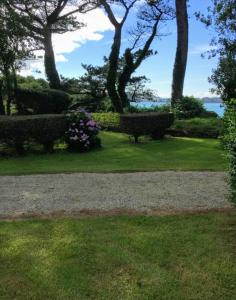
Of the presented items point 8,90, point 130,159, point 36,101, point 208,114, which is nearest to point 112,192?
point 130,159

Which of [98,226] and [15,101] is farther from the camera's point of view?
[15,101]

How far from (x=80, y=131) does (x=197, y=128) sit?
171 inches

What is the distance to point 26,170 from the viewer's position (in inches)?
348

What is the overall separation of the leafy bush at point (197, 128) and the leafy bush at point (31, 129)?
4.34 m

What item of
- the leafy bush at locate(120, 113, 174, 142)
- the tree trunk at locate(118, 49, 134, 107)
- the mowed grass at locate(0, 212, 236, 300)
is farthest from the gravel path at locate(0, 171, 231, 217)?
the tree trunk at locate(118, 49, 134, 107)

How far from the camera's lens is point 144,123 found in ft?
41.6

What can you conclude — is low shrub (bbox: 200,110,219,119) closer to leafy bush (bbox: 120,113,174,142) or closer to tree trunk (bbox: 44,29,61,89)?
leafy bush (bbox: 120,113,174,142)

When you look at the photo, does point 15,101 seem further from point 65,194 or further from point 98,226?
point 98,226

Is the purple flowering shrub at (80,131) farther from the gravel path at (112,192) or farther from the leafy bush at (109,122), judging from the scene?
the leafy bush at (109,122)

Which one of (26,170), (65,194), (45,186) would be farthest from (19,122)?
(65,194)

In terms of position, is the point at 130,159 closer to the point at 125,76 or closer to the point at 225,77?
the point at 225,77

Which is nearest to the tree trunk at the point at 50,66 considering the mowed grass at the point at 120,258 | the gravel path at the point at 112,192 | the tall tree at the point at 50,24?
the tall tree at the point at 50,24

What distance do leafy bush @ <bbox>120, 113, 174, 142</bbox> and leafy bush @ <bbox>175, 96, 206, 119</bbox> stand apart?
476cm

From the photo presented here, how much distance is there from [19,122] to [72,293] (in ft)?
25.1
